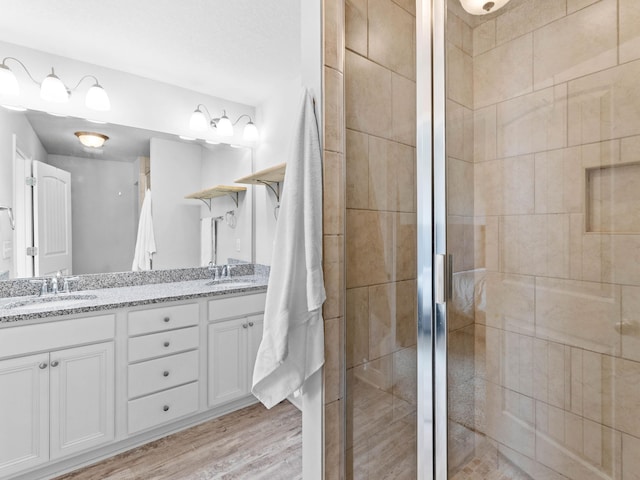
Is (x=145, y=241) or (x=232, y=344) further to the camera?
Answer: (x=145, y=241)

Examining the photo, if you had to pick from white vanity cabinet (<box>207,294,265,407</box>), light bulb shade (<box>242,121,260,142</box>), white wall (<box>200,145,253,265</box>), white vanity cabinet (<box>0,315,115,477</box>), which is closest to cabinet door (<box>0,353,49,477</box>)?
white vanity cabinet (<box>0,315,115,477</box>)

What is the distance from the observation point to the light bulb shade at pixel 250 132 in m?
2.95

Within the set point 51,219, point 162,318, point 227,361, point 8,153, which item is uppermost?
point 8,153

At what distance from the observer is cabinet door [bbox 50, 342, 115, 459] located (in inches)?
67.3

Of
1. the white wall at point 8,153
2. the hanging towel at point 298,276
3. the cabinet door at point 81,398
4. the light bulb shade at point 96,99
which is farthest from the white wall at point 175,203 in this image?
the hanging towel at point 298,276

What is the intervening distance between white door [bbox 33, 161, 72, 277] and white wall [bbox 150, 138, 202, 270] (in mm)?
554

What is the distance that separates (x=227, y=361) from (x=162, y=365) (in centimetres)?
44

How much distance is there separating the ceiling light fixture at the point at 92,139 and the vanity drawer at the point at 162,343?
1.45 meters

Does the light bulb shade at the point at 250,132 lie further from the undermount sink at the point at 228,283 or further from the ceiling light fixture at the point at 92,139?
the undermount sink at the point at 228,283

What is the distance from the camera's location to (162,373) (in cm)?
206

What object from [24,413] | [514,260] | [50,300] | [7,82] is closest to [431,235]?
[514,260]

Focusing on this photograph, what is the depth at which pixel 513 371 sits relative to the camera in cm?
133

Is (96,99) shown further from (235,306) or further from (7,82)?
(235,306)

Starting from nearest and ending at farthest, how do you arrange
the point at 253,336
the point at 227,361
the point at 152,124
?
1. the point at 227,361
2. the point at 253,336
3. the point at 152,124
